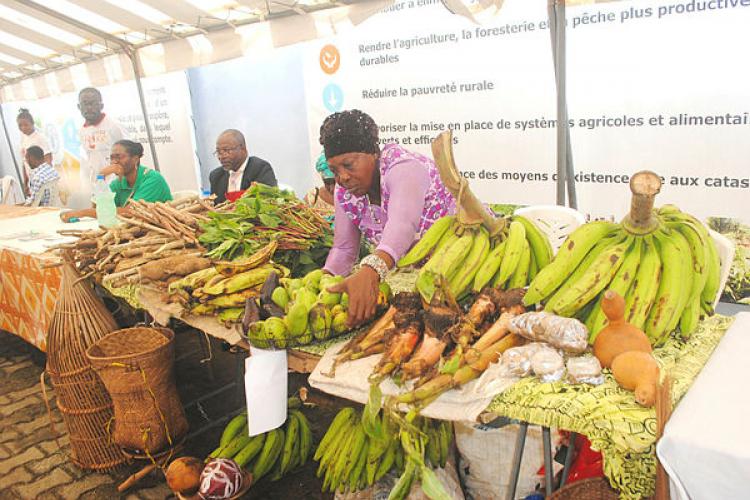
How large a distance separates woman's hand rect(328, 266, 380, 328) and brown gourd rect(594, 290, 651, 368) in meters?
0.78

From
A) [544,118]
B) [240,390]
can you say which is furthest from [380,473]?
[544,118]

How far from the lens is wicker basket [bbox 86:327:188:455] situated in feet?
9.48

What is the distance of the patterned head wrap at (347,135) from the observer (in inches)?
89.0

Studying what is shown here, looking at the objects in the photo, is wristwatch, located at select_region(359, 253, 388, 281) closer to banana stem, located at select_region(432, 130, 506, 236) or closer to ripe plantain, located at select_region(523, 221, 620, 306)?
banana stem, located at select_region(432, 130, 506, 236)

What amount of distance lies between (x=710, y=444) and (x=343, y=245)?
1.82 meters

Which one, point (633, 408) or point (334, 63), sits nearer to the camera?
point (633, 408)

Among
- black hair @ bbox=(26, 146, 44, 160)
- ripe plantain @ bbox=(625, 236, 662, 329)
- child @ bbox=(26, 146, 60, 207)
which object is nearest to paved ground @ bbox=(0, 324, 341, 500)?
ripe plantain @ bbox=(625, 236, 662, 329)

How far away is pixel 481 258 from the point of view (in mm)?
1828

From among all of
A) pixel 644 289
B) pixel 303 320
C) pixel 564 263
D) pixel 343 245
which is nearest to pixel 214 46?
pixel 343 245

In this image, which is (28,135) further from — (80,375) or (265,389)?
(265,389)

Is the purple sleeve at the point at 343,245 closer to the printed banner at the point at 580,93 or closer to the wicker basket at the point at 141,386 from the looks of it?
the wicker basket at the point at 141,386

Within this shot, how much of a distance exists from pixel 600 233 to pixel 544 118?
100 inches

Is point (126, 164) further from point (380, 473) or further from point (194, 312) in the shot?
point (380, 473)

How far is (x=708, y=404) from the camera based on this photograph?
1.22 metres
